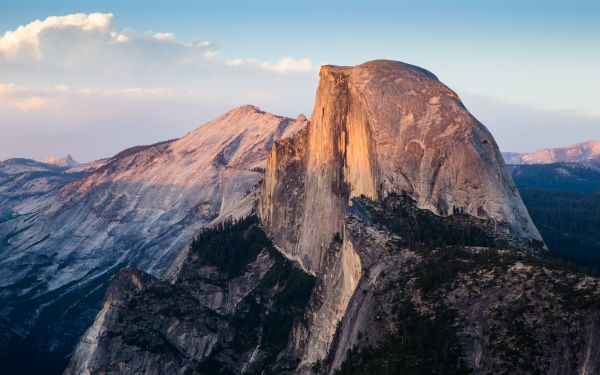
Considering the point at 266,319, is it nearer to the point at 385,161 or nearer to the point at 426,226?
the point at 385,161

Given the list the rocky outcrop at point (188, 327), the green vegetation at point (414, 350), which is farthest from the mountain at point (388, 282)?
the rocky outcrop at point (188, 327)

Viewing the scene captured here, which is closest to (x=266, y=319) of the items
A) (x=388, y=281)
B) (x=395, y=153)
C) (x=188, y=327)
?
(x=188, y=327)

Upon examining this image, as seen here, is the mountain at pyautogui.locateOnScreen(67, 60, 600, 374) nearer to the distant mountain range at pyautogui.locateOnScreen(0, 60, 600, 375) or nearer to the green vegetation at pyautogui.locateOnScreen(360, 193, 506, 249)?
the distant mountain range at pyautogui.locateOnScreen(0, 60, 600, 375)

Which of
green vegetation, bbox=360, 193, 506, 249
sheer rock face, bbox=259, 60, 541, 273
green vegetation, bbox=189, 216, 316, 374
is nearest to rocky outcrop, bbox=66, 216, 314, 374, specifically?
green vegetation, bbox=189, 216, 316, 374

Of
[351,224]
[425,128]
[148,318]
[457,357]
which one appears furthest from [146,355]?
[457,357]

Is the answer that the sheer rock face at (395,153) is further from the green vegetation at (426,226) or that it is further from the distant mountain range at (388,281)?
the green vegetation at (426,226)

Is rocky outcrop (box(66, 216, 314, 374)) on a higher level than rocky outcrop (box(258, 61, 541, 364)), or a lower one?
lower

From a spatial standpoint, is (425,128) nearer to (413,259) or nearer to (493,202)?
(493,202)
